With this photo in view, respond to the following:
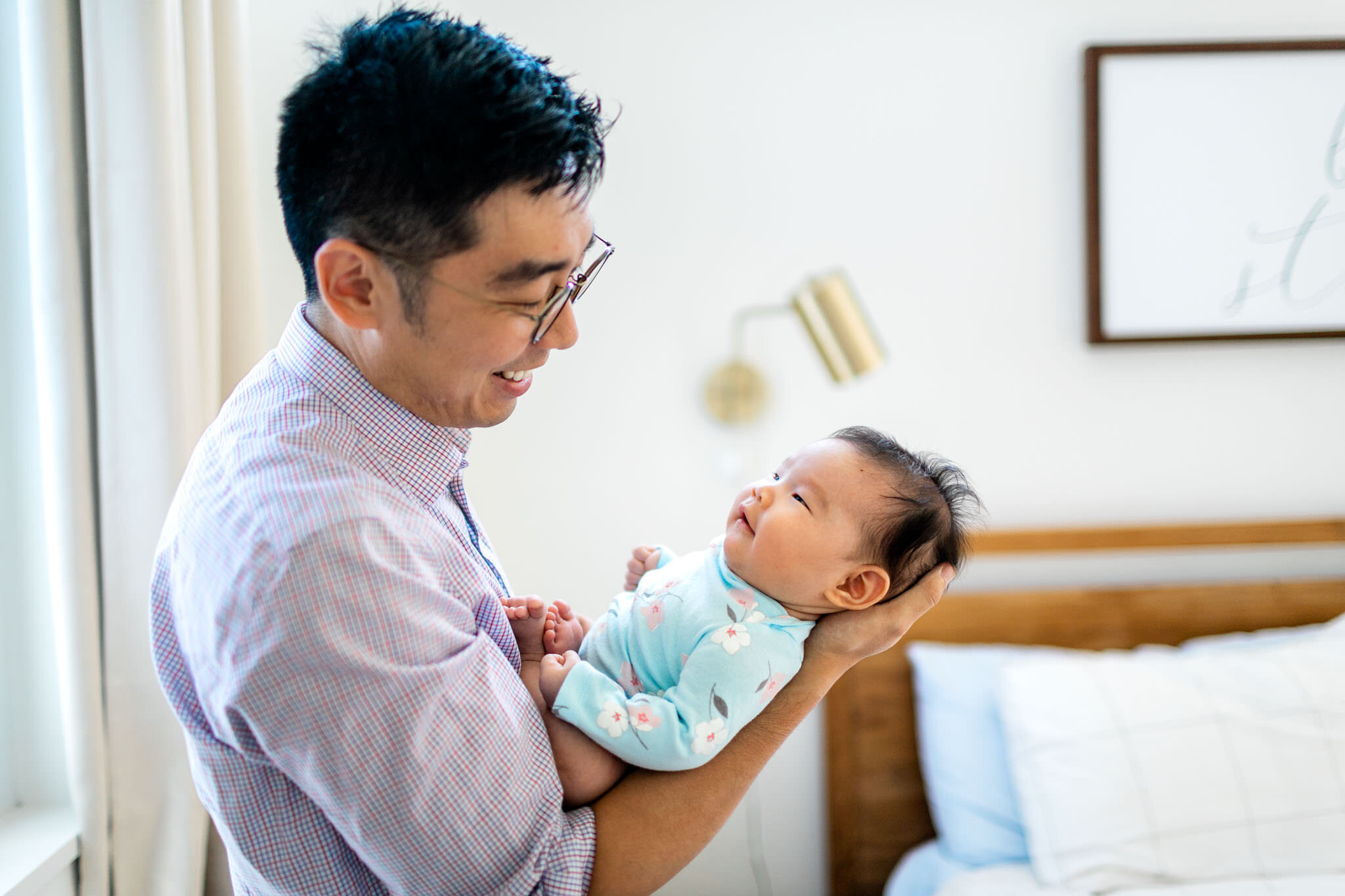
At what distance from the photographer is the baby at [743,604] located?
978 millimetres

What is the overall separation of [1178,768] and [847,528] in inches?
50.3

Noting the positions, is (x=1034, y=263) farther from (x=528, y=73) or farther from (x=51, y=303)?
(x=51, y=303)

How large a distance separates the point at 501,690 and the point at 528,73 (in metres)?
0.55

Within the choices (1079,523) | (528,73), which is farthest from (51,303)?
(1079,523)

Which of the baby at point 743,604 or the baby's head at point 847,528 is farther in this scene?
the baby's head at point 847,528

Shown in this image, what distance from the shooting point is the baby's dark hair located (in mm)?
1191

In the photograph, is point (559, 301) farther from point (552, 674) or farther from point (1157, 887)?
point (1157, 887)

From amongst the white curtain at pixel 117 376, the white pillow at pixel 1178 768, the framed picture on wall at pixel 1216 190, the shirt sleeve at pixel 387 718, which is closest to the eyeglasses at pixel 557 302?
the shirt sleeve at pixel 387 718

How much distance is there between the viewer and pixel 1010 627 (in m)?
2.37

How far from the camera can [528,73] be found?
2.73 feet

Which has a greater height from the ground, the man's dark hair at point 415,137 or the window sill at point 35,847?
the man's dark hair at point 415,137

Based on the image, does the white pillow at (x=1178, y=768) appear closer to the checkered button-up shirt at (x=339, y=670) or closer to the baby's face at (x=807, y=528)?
the baby's face at (x=807, y=528)

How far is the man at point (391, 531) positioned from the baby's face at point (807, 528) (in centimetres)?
28

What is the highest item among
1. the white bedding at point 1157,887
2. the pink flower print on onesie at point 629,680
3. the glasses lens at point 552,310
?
the glasses lens at point 552,310
